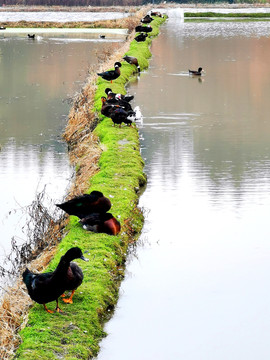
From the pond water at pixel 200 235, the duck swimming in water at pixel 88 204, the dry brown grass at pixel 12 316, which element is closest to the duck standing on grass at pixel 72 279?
the dry brown grass at pixel 12 316

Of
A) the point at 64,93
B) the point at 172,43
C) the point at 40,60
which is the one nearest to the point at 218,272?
the point at 64,93

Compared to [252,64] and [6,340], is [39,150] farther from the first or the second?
[252,64]

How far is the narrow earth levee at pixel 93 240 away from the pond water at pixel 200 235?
25 cm

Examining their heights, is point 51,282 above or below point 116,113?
below

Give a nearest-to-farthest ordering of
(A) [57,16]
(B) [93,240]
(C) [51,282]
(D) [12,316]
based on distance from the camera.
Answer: (C) [51,282] → (D) [12,316] → (B) [93,240] → (A) [57,16]

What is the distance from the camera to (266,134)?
2136 cm

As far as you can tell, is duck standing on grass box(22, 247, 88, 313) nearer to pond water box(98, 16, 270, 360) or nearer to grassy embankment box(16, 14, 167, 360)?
grassy embankment box(16, 14, 167, 360)

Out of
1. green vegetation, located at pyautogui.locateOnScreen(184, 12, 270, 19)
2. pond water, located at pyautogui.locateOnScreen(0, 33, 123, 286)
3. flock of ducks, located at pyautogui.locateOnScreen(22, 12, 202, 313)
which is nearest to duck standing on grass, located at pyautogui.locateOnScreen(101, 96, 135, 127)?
flock of ducks, located at pyautogui.locateOnScreen(22, 12, 202, 313)

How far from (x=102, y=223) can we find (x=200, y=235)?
1794 mm

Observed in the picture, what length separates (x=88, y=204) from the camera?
39.4ft

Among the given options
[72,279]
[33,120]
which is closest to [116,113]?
[33,120]

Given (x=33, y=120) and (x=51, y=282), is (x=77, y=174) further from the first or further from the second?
(x=51, y=282)

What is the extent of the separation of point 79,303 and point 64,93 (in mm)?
20244

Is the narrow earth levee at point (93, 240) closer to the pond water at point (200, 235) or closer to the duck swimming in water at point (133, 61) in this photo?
the pond water at point (200, 235)
